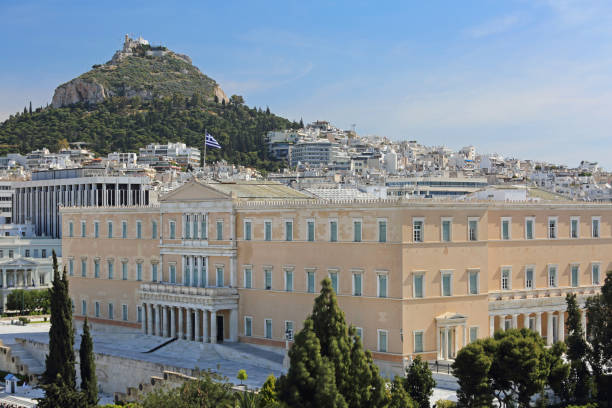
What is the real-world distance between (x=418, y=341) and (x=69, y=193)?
2674 inches

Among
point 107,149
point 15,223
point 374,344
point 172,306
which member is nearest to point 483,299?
point 374,344

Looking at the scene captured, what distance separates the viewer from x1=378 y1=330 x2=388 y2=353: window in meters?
44.1

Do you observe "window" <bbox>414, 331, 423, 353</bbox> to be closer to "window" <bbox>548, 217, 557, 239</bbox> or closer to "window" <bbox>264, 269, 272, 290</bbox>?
"window" <bbox>264, 269, 272, 290</bbox>

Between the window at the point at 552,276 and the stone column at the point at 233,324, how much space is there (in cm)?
1788

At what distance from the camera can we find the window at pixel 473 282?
46000 millimetres

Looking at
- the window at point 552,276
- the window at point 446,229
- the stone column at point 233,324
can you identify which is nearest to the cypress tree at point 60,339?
the stone column at point 233,324

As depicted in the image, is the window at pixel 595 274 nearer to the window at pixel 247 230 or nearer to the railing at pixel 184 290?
the window at pixel 247 230

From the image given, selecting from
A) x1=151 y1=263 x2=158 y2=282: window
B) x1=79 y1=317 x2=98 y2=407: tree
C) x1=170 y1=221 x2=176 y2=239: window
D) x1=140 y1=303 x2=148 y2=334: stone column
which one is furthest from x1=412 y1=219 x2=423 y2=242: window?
x1=151 y1=263 x2=158 y2=282: window

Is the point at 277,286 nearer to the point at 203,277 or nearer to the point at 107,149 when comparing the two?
the point at 203,277

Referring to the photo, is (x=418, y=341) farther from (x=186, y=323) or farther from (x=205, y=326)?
(x=186, y=323)

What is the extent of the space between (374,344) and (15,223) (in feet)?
258

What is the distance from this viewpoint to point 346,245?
46125 millimetres

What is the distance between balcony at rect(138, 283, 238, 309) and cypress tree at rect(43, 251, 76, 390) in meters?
10.2

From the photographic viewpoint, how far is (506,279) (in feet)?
162
